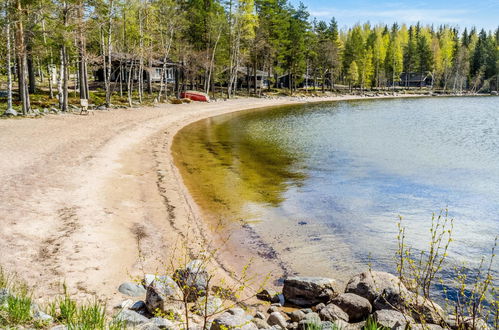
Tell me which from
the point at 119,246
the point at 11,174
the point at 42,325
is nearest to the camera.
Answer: the point at 42,325

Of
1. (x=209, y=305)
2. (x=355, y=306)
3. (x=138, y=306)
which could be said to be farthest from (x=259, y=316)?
(x=138, y=306)

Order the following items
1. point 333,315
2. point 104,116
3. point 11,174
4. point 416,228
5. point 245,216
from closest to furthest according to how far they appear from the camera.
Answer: point 333,315
point 416,228
point 245,216
point 11,174
point 104,116

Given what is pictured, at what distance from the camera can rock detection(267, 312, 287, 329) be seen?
21.5ft

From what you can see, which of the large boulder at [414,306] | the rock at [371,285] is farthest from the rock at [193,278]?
the large boulder at [414,306]

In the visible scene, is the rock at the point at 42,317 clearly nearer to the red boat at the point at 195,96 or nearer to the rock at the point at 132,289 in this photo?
the rock at the point at 132,289

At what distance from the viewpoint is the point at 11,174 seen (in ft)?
43.3

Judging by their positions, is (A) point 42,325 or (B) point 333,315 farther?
(B) point 333,315

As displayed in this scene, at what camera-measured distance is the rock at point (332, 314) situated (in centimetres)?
665

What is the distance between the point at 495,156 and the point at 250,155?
577 inches

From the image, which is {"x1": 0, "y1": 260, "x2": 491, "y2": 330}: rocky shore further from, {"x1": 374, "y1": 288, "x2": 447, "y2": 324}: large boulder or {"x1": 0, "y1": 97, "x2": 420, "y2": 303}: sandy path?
{"x1": 0, "y1": 97, "x2": 420, "y2": 303}: sandy path

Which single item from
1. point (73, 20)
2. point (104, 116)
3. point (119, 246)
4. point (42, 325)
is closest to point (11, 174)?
point (119, 246)

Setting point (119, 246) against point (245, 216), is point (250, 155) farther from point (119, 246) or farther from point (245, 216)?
point (119, 246)

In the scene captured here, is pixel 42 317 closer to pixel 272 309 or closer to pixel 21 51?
pixel 272 309

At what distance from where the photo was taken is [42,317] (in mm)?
5086
